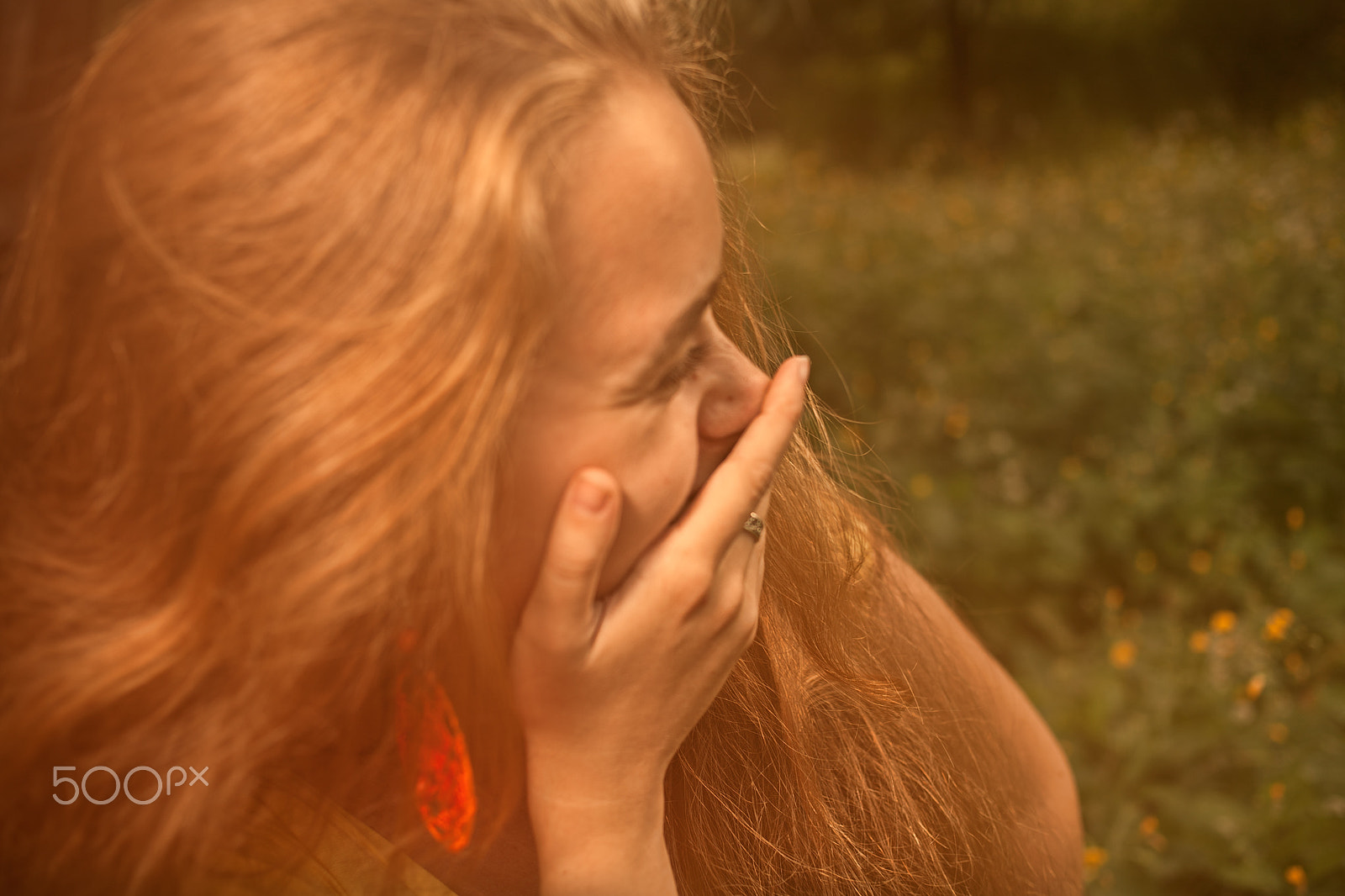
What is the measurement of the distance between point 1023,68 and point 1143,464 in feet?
33.4

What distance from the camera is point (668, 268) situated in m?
0.76

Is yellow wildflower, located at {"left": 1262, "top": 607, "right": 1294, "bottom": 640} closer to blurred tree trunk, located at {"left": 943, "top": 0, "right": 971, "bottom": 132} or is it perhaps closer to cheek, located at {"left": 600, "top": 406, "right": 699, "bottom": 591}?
cheek, located at {"left": 600, "top": 406, "right": 699, "bottom": 591}

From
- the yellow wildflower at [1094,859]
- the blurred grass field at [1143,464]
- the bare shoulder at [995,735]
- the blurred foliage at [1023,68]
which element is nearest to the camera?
the bare shoulder at [995,735]

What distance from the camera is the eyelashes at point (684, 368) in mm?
813

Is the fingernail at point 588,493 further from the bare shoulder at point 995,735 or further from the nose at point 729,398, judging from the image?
the bare shoulder at point 995,735

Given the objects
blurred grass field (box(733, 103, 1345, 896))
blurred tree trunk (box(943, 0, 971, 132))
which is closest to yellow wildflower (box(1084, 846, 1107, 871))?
blurred grass field (box(733, 103, 1345, 896))

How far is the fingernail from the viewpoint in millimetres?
760

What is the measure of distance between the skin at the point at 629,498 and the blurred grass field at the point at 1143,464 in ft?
1.32

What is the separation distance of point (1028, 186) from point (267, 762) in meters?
6.86

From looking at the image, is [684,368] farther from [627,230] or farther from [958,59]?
[958,59]

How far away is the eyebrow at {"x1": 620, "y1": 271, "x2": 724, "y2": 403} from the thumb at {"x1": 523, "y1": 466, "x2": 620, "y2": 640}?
7 cm

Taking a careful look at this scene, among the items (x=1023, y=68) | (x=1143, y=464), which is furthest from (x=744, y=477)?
(x=1023, y=68)

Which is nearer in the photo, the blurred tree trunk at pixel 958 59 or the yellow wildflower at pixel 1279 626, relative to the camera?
the yellow wildflower at pixel 1279 626

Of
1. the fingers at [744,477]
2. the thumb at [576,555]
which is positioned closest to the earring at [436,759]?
the thumb at [576,555]
